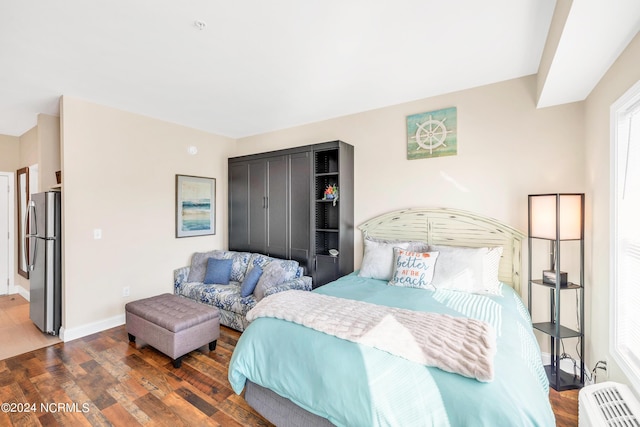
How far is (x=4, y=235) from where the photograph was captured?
4.43m

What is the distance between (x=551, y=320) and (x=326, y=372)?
2258mm

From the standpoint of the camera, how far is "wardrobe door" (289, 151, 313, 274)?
11.4ft

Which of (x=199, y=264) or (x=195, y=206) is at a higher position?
(x=195, y=206)

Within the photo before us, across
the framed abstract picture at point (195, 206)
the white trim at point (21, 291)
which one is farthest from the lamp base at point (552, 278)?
the white trim at point (21, 291)

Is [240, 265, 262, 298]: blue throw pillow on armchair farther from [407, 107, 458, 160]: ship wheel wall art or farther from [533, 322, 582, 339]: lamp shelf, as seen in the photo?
[533, 322, 582, 339]: lamp shelf

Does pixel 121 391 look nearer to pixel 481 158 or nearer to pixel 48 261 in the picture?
pixel 48 261

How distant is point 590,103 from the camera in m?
2.22

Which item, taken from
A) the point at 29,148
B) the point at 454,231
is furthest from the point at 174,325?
the point at 29,148

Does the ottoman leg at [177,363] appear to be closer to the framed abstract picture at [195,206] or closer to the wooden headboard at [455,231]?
the framed abstract picture at [195,206]

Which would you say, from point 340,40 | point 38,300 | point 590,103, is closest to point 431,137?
point 590,103

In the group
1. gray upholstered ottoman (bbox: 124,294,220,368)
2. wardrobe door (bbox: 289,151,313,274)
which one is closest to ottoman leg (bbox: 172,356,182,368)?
gray upholstered ottoman (bbox: 124,294,220,368)

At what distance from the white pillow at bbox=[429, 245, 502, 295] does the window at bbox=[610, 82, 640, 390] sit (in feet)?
2.29

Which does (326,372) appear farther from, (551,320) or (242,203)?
(242,203)

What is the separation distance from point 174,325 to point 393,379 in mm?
2015
